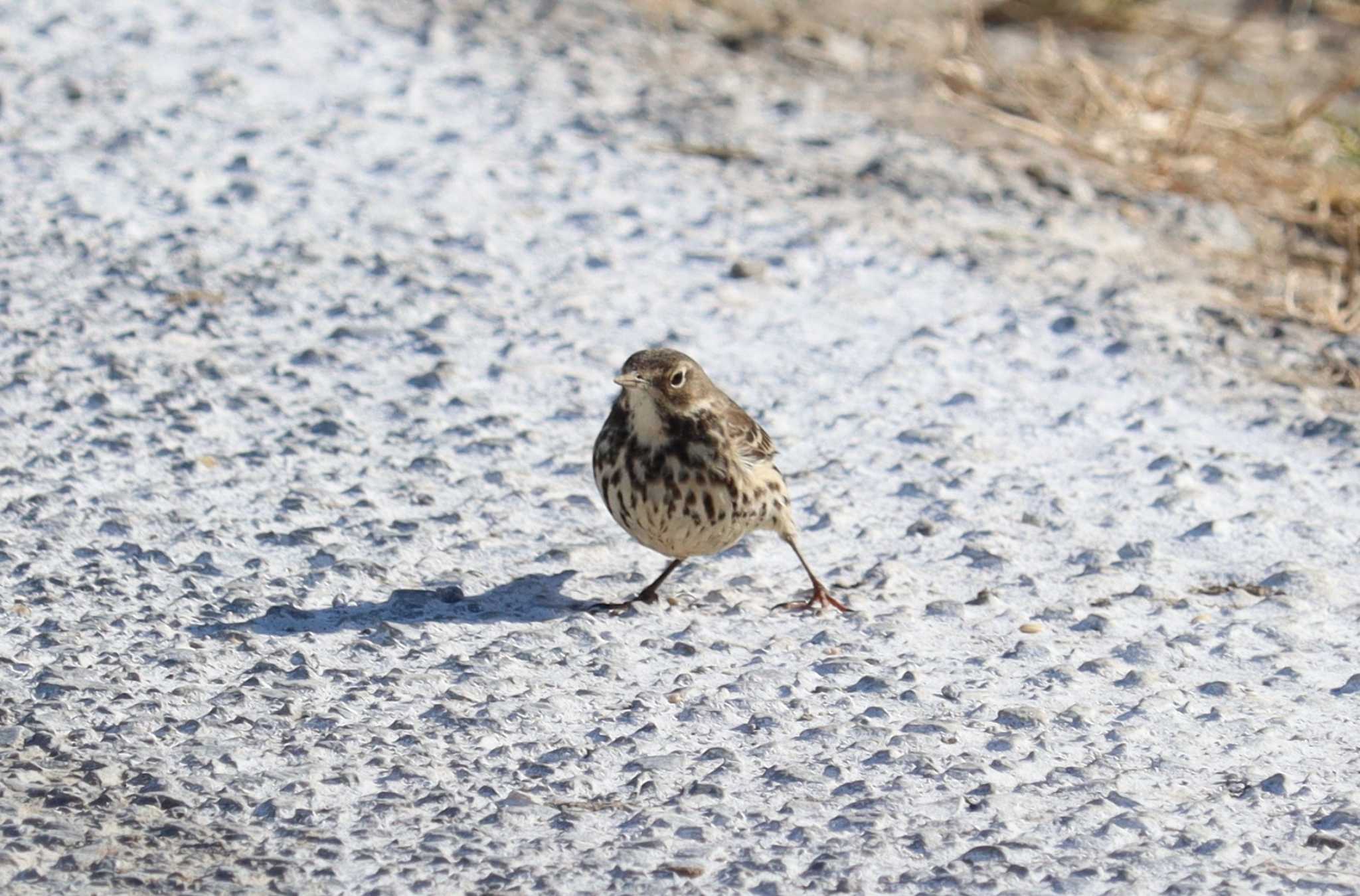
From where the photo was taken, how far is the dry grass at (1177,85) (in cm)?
828

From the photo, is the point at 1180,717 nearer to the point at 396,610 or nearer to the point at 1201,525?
the point at 1201,525

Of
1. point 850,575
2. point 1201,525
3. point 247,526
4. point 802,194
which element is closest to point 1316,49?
point 802,194

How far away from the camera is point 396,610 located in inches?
210

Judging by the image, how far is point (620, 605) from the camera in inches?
217

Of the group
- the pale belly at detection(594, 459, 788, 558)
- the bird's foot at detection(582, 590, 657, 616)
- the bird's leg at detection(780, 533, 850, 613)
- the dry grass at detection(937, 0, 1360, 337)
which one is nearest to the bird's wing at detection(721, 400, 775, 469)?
the pale belly at detection(594, 459, 788, 558)

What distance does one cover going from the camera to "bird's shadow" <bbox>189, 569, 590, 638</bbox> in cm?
518

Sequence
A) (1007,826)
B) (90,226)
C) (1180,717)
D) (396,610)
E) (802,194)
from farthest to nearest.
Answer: (802,194) < (90,226) < (396,610) < (1180,717) < (1007,826)

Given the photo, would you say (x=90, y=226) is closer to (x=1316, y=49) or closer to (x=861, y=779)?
(x=861, y=779)

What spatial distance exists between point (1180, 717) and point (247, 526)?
9.38ft

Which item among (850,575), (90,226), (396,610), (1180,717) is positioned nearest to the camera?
(1180,717)

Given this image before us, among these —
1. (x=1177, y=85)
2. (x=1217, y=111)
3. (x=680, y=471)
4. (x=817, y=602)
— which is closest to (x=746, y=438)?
(x=680, y=471)

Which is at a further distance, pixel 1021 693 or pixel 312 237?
pixel 312 237

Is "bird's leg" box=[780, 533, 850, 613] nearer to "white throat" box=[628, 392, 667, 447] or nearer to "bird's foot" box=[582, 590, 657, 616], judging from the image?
"bird's foot" box=[582, 590, 657, 616]

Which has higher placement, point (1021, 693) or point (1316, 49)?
point (1316, 49)
